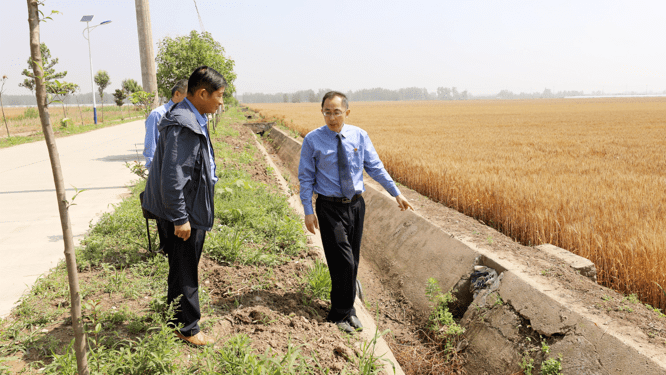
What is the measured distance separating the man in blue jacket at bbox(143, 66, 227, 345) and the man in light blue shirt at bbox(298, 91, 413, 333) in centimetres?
90

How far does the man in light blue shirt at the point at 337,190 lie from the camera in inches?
134

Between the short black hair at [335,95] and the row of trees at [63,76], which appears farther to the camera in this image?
the short black hair at [335,95]

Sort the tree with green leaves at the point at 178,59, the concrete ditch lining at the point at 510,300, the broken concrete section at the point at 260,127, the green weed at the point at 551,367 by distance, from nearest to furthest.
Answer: the concrete ditch lining at the point at 510,300
the green weed at the point at 551,367
the tree with green leaves at the point at 178,59
the broken concrete section at the point at 260,127

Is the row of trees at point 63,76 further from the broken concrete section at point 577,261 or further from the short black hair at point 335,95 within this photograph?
the broken concrete section at point 577,261

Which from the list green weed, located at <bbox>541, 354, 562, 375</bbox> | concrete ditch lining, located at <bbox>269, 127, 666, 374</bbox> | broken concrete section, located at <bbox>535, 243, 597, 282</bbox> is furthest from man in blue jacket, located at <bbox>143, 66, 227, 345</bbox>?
broken concrete section, located at <bbox>535, 243, 597, 282</bbox>

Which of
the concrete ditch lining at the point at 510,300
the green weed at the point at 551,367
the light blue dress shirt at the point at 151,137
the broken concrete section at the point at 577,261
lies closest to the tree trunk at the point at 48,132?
the light blue dress shirt at the point at 151,137

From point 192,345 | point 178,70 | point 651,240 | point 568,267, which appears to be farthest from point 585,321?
point 178,70

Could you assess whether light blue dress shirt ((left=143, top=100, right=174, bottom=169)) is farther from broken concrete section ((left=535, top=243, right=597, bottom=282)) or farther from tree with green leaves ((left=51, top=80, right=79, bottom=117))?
broken concrete section ((left=535, top=243, right=597, bottom=282))

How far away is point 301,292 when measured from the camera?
13.5 ft

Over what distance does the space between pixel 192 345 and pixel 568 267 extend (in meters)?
3.53

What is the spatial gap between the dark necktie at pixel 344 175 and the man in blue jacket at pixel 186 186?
104cm

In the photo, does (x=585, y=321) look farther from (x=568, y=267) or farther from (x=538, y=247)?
(x=538, y=247)

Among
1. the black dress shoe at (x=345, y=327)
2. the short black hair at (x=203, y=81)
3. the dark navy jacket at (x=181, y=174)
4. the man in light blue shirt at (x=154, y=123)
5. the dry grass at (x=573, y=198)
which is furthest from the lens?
the man in light blue shirt at (x=154, y=123)

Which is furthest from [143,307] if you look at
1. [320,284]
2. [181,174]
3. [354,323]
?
[354,323]
